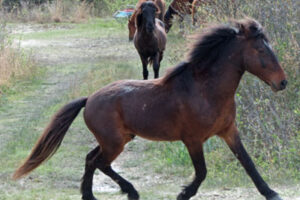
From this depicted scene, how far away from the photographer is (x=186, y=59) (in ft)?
20.1

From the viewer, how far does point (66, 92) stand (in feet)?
45.8

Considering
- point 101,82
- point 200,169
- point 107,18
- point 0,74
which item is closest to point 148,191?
point 200,169

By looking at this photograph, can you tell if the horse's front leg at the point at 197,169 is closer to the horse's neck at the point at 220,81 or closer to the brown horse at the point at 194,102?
the brown horse at the point at 194,102

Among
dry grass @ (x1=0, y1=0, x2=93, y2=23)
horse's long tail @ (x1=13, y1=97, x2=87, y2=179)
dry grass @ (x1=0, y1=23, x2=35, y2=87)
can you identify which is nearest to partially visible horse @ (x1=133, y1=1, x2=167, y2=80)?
dry grass @ (x1=0, y1=23, x2=35, y2=87)

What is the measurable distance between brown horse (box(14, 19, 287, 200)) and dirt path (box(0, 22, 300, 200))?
50 cm

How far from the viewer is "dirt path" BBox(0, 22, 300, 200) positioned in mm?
6902

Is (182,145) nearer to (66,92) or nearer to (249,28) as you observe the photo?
(249,28)

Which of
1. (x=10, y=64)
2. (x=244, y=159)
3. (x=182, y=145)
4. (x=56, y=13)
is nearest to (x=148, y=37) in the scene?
(x=10, y=64)

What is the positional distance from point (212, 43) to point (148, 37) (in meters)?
7.28

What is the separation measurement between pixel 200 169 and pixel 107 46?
16.0m

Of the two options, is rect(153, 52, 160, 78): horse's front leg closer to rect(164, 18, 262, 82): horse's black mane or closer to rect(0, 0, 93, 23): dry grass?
rect(164, 18, 262, 82): horse's black mane

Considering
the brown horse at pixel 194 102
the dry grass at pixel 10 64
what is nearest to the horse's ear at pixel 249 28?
the brown horse at pixel 194 102

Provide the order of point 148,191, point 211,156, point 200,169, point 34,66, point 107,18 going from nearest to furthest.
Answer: point 200,169 → point 148,191 → point 211,156 → point 34,66 → point 107,18

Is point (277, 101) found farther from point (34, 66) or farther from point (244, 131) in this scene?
point (34, 66)
